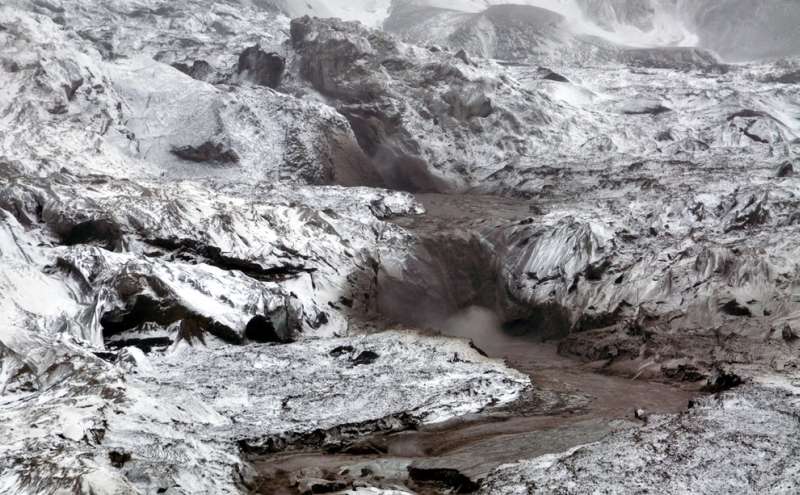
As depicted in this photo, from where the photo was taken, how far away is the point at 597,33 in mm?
63875

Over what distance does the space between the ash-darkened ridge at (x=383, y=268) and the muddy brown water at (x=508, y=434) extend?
74 mm

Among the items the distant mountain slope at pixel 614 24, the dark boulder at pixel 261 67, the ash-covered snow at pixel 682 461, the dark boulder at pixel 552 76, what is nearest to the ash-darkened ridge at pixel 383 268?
the ash-covered snow at pixel 682 461

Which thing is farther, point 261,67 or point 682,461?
point 261,67

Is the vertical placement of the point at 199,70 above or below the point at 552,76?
below

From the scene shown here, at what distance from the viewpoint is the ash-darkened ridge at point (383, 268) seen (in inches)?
466

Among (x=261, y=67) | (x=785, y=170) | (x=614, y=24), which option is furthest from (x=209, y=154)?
(x=614, y=24)

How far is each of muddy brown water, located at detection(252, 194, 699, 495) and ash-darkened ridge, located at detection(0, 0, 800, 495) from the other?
0.07 m

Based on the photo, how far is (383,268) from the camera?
25.2 metres

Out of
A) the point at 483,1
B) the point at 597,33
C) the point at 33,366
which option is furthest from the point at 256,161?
the point at 483,1

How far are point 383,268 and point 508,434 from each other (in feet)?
40.0

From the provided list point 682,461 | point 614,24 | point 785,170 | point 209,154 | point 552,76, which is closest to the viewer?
point 682,461

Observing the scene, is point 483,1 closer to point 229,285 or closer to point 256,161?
point 256,161

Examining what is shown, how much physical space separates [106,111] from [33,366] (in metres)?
21.8

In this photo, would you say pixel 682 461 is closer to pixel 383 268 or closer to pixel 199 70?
pixel 383 268
